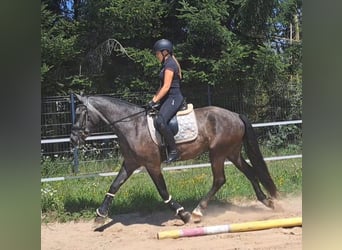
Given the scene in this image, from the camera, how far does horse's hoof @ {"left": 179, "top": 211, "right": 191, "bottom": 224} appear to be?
3334 millimetres

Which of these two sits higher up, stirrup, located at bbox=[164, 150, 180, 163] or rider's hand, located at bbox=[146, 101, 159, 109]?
rider's hand, located at bbox=[146, 101, 159, 109]

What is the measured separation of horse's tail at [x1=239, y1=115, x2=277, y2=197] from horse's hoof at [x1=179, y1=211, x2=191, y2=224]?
0.59m

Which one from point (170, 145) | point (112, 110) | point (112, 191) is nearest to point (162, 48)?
point (112, 110)

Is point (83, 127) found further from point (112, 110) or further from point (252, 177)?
point (252, 177)

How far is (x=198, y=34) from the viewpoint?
334cm

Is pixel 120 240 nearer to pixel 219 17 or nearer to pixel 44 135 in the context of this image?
pixel 44 135

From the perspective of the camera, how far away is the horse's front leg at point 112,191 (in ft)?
10.6

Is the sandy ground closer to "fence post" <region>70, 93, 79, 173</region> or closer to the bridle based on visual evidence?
"fence post" <region>70, 93, 79, 173</region>

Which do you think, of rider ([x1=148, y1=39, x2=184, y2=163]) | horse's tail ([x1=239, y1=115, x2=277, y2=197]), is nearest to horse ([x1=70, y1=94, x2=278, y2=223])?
horse's tail ([x1=239, y1=115, x2=277, y2=197])

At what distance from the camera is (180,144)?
3.30m

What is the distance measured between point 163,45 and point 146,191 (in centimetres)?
99

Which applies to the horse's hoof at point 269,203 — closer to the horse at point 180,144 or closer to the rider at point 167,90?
the horse at point 180,144
